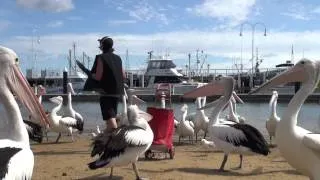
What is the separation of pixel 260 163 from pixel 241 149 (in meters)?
0.90

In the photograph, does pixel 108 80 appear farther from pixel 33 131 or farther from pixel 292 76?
pixel 292 76

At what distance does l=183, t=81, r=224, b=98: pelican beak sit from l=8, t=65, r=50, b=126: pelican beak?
5.24 metres

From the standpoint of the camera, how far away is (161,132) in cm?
985

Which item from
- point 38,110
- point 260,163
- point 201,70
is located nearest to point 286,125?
point 38,110

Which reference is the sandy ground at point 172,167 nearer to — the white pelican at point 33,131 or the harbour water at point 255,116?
the white pelican at point 33,131

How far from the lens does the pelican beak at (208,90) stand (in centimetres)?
1030

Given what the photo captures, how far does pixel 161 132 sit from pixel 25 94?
4.80m

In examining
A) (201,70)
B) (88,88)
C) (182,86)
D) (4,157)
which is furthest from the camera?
(201,70)

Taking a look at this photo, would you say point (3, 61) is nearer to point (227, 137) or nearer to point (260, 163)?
point (227, 137)

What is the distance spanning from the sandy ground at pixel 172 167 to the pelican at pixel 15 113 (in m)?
2.58

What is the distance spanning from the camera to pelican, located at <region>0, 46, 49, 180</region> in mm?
4648

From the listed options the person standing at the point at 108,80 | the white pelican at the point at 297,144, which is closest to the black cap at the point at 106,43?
the person standing at the point at 108,80

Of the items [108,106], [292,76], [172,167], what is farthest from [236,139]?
[292,76]

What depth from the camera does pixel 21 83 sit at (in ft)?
17.6
